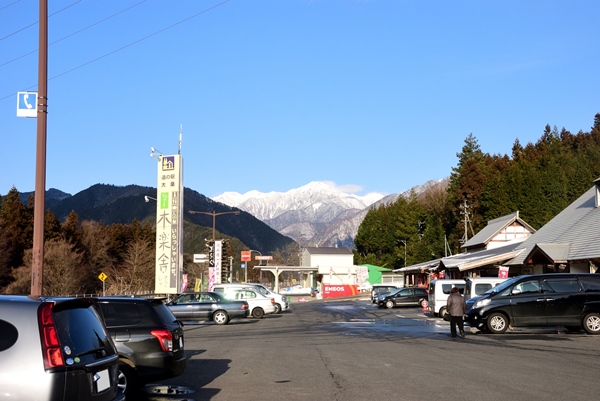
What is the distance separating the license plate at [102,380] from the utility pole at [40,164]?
277 inches

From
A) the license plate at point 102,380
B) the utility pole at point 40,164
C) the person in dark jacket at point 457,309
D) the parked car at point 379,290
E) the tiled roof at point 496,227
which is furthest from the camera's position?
the tiled roof at point 496,227

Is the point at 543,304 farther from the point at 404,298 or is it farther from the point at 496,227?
the point at 496,227

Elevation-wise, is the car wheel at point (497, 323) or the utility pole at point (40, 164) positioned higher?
the utility pole at point (40, 164)

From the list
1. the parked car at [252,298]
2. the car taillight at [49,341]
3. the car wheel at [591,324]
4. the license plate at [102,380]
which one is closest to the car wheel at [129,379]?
the license plate at [102,380]

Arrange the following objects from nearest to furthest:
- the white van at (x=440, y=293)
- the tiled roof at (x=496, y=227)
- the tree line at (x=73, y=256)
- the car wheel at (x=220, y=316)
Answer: the car wheel at (x=220, y=316) < the white van at (x=440, y=293) < the tiled roof at (x=496, y=227) < the tree line at (x=73, y=256)

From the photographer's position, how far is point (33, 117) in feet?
45.0

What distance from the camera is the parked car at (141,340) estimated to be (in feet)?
34.9

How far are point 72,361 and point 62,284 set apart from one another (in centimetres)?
6302

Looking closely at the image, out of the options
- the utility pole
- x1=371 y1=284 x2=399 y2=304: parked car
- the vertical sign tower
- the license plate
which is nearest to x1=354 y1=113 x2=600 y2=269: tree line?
x1=371 y1=284 x2=399 y2=304: parked car

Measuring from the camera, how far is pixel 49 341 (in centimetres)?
580

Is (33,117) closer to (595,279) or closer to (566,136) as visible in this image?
(595,279)

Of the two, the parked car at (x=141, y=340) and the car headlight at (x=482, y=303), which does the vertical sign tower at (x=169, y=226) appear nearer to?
the car headlight at (x=482, y=303)

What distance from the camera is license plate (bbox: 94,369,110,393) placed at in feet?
20.6

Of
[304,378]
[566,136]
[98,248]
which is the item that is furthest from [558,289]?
[566,136]
